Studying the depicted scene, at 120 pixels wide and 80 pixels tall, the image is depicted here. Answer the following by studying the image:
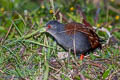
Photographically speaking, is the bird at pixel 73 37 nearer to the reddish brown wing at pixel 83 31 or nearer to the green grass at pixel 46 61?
the reddish brown wing at pixel 83 31

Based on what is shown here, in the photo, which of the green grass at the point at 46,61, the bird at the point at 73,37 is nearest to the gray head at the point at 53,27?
the bird at the point at 73,37

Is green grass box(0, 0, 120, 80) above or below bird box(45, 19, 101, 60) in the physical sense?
below

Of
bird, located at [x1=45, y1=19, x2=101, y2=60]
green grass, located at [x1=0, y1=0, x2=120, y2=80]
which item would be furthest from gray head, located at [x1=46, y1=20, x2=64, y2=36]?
green grass, located at [x1=0, y1=0, x2=120, y2=80]

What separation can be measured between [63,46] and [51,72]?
2.33 feet

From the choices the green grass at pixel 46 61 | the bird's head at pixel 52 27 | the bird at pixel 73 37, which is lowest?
the green grass at pixel 46 61

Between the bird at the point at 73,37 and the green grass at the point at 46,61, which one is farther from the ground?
the bird at the point at 73,37

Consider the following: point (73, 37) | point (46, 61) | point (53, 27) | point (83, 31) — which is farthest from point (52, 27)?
point (46, 61)

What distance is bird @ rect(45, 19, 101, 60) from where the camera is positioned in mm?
5391

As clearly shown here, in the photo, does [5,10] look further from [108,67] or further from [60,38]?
[108,67]

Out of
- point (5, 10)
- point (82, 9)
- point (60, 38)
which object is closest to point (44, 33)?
point (60, 38)

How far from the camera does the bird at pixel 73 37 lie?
5.39 metres

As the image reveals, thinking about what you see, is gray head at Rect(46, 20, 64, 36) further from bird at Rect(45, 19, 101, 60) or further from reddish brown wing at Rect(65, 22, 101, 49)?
reddish brown wing at Rect(65, 22, 101, 49)

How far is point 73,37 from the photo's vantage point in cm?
538

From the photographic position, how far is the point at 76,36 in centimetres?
539
